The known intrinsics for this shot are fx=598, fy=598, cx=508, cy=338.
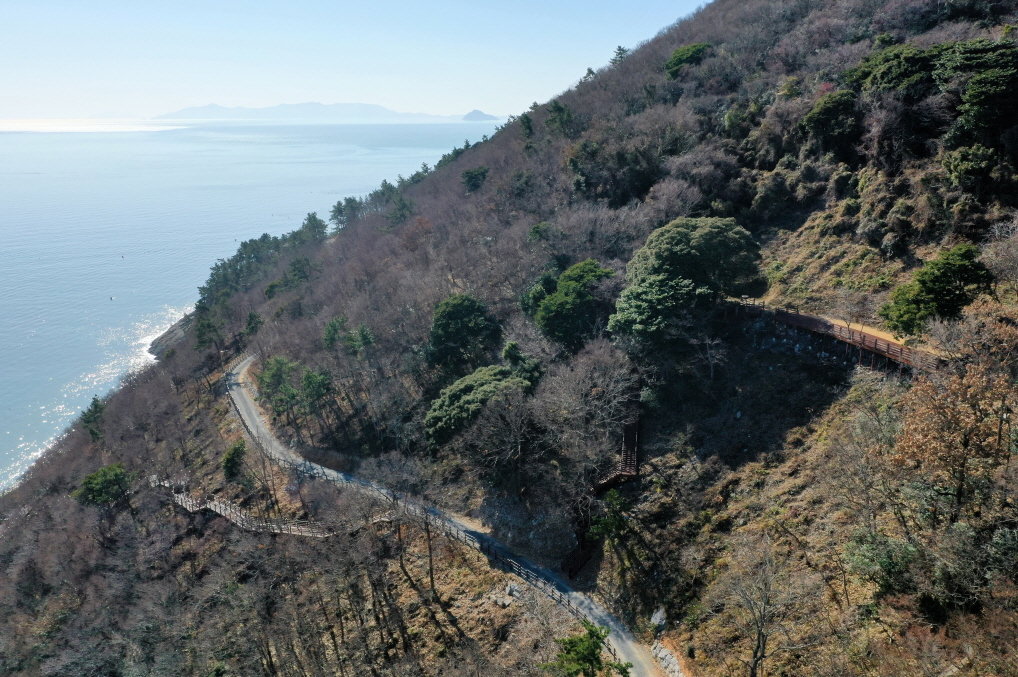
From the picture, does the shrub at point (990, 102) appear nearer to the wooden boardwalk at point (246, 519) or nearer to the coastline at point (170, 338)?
the wooden boardwalk at point (246, 519)

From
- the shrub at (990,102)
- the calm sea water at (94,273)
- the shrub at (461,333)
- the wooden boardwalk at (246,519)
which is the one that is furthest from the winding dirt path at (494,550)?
the calm sea water at (94,273)

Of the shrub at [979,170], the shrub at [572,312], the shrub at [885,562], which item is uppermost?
the shrub at [979,170]

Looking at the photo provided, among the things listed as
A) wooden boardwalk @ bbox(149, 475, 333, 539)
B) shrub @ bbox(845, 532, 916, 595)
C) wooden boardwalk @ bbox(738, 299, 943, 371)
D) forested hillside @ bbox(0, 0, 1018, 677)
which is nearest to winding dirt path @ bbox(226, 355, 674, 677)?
forested hillside @ bbox(0, 0, 1018, 677)

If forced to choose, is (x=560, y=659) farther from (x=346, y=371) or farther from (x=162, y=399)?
(x=162, y=399)

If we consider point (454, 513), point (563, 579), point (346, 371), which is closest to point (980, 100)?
point (563, 579)

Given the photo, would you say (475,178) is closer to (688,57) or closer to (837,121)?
(688,57)
